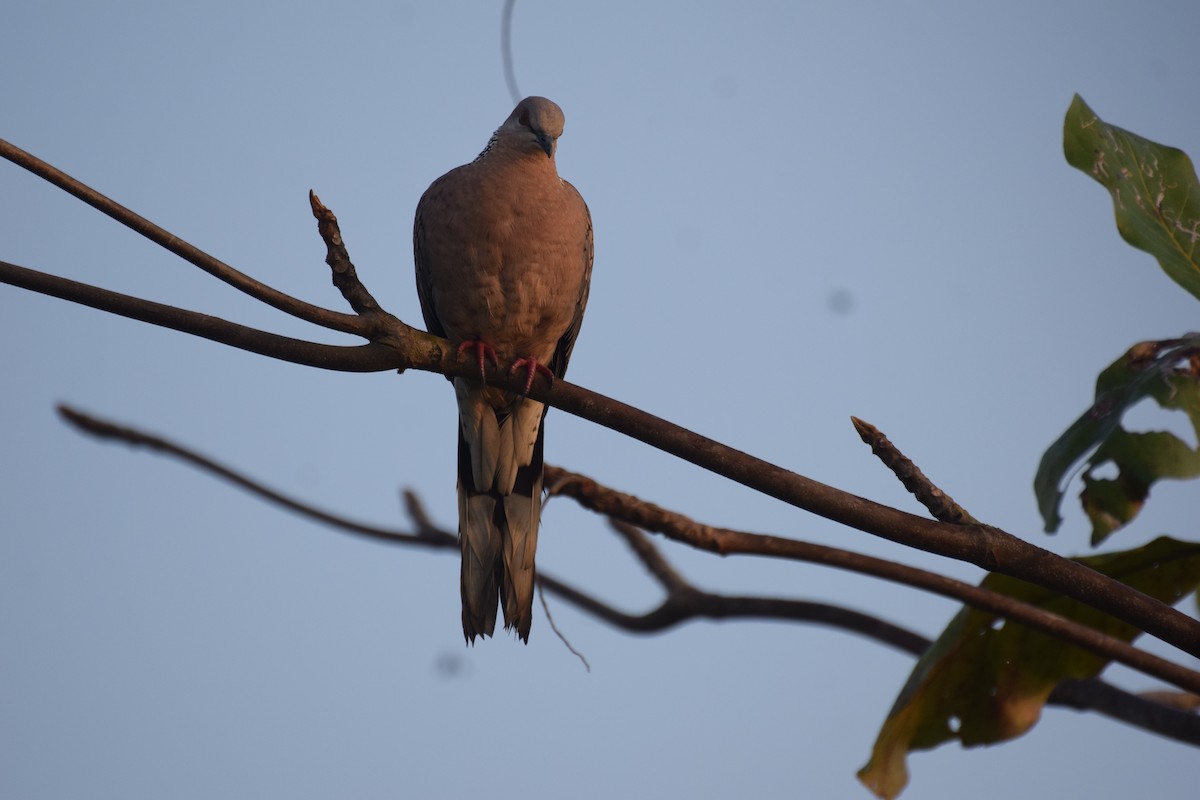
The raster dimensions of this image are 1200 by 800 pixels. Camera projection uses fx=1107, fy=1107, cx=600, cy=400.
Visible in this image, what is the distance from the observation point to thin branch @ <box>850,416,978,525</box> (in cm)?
252

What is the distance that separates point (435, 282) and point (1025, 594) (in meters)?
2.40

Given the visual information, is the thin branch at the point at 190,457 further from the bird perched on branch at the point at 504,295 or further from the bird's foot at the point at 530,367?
the bird's foot at the point at 530,367

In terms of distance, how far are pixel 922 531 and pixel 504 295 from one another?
2179mm

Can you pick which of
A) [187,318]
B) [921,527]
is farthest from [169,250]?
[921,527]

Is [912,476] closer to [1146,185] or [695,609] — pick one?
[1146,185]

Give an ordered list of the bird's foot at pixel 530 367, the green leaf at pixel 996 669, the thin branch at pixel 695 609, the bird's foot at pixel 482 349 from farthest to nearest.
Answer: the thin branch at pixel 695 609
the bird's foot at pixel 482 349
the bird's foot at pixel 530 367
the green leaf at pixel 996 669

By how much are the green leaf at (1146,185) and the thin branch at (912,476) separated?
39.3 inches

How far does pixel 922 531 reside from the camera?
2391 millimetres

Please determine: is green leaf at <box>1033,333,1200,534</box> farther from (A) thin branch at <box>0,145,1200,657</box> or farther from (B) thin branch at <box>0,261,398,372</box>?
(B) thin branch at <box>0,261,398,372</box>

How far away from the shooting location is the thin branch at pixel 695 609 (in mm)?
3979

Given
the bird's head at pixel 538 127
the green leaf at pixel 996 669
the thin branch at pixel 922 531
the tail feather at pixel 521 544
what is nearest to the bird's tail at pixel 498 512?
the tail feather at pixel 521 544

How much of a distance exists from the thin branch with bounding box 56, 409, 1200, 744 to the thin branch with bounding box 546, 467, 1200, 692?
0.80 metres

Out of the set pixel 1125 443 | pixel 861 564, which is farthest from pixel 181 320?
pixel 1125 443

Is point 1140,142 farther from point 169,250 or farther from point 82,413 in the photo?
point 82,413
